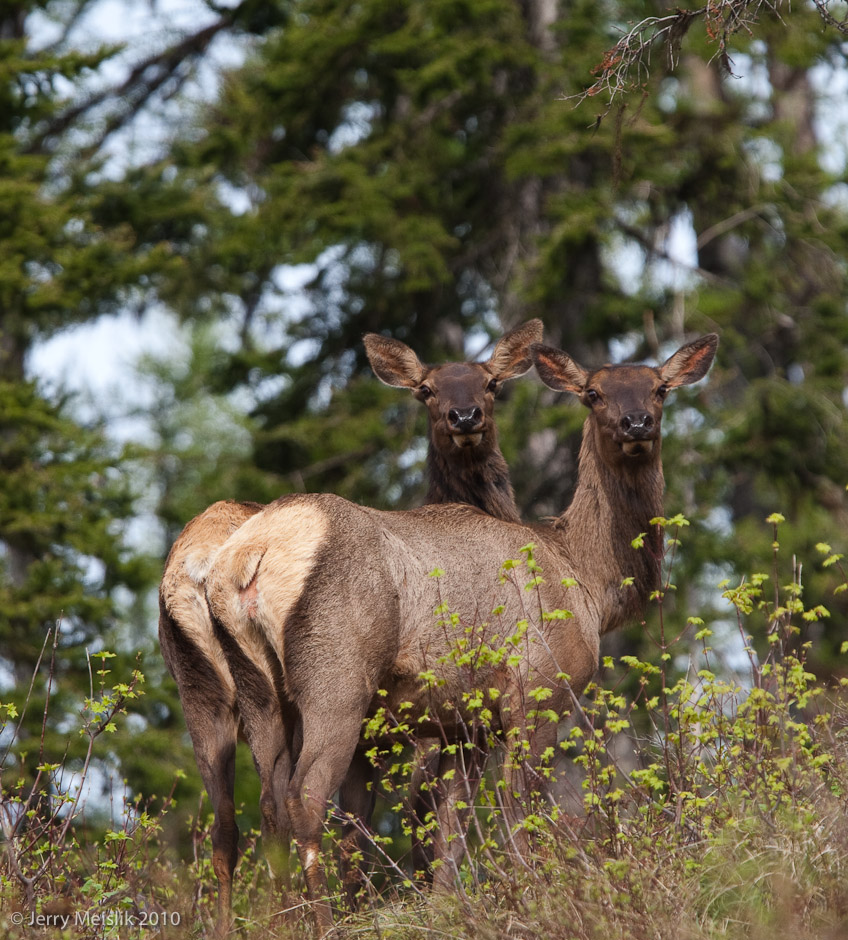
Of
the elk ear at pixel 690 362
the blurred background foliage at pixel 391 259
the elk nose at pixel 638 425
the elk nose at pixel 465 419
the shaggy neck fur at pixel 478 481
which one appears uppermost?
the elk nose at pixel 638 425

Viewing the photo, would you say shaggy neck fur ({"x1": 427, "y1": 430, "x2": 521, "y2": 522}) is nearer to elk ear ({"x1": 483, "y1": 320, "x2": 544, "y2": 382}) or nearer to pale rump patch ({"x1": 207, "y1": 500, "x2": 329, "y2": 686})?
elk ear ({"x1": 483, "y1": 320, "x2": 544, "y2": 382})

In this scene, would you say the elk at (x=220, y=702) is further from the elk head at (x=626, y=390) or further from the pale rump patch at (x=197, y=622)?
the elk head at (x=626, y=390)

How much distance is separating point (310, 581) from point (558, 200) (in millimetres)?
9256

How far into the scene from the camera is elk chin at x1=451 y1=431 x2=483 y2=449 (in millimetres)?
8484

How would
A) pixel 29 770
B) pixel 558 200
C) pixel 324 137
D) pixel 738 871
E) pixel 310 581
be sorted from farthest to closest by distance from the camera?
pixel 324 137
pixel 558 200
pixel 29 770
pixel 310 581
pixel 738 871

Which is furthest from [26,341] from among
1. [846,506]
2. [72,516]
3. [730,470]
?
[846,506]

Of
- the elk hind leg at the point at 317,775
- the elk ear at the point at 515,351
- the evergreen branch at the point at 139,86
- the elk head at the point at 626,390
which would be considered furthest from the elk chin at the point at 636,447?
the evergreen branch at the point at 139,86

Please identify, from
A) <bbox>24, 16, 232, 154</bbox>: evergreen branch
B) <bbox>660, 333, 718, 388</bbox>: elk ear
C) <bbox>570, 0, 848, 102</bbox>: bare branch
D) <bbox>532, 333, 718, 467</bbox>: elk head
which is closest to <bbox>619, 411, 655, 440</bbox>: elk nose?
<bbox>532, 333, 718, 467</bbox>: elk head

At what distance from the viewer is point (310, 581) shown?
21.0 feet

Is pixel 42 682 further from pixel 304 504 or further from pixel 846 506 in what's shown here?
pixel 846 506

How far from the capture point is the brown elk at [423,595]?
6324 millimetres

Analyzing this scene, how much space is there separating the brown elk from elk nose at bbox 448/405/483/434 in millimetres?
691

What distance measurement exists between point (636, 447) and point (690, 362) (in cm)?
121

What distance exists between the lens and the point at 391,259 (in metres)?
17.3
